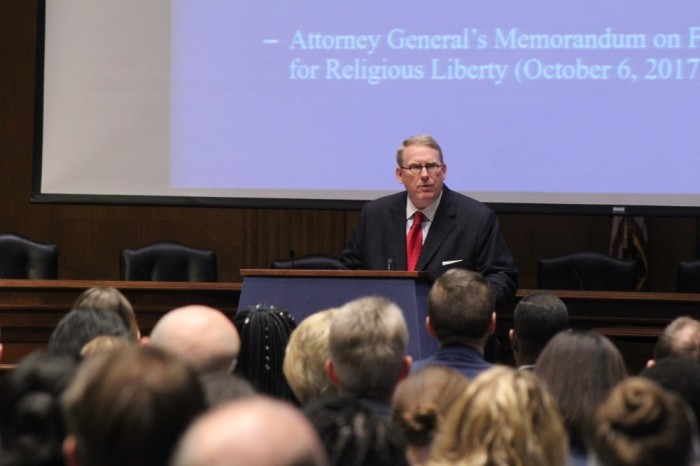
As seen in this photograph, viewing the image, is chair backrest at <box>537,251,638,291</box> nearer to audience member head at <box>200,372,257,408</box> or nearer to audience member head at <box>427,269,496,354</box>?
audience member head at <box>427,269,496,354</box>

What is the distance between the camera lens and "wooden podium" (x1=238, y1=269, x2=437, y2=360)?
15.2 feet

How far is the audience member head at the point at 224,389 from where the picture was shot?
2295 mm

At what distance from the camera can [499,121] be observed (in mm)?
6633

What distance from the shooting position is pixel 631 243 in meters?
8.02

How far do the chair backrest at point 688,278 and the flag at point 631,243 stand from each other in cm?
A: 122

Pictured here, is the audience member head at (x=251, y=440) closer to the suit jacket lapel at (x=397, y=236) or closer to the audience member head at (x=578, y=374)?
the audience member head at (x=578, y=374)

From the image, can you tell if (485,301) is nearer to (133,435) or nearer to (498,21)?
(133,435)

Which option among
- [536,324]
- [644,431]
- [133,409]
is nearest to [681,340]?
[536,324]

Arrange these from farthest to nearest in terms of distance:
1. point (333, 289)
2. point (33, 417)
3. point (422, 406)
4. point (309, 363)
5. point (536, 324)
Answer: point (333, 289) → point (536, 324) → point (309, 363) → point (422, 406) → point (33, 417)

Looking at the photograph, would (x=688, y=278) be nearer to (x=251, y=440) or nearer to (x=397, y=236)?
(x=397, y=236)

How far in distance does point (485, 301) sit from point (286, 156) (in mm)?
3291

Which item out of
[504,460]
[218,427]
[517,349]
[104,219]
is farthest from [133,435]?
[104,219]

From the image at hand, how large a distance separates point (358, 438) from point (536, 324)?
Result: 2.12 m

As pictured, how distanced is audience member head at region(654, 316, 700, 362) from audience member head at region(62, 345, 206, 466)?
2027 mm
